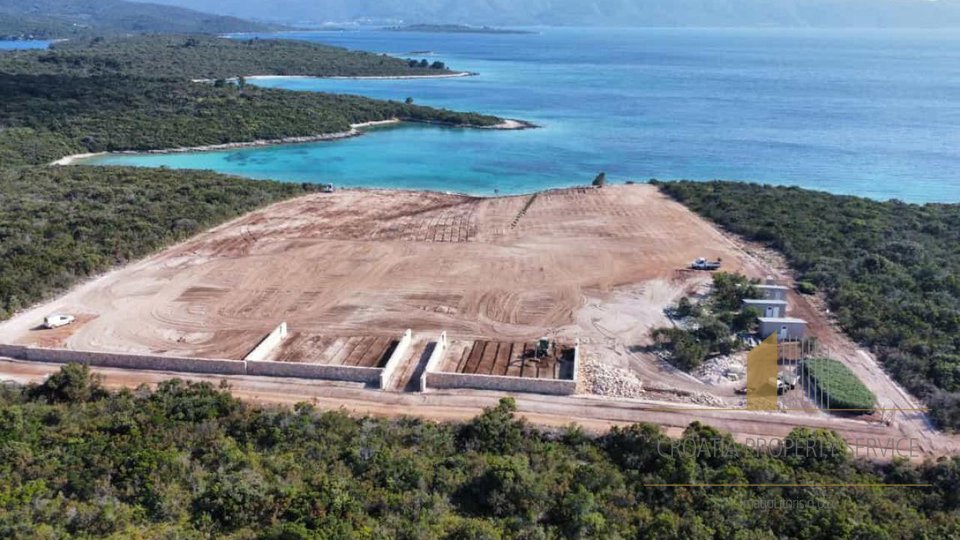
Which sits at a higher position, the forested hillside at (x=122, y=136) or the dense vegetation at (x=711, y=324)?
the forested hillside at (x=122, y=136)

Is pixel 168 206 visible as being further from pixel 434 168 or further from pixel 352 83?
pixel 352 83

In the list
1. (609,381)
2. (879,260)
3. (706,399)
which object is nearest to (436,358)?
(609,381)

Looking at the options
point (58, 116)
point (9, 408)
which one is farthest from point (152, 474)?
point (58, 116)

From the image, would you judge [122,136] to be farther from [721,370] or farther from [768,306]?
[721,370]

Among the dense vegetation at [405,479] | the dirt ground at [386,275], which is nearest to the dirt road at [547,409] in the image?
the dense vegetation at [405,479]

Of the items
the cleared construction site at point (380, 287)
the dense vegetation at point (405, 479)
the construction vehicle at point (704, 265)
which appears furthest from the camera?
the construction vehicle at point (704, 265)

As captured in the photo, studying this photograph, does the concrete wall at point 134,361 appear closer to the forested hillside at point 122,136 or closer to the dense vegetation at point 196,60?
the forested hillside at point 122,136
